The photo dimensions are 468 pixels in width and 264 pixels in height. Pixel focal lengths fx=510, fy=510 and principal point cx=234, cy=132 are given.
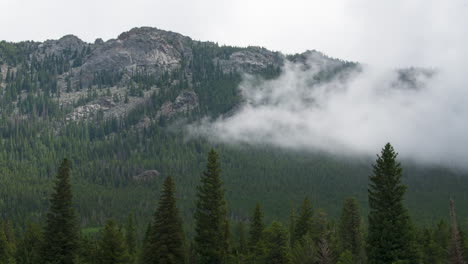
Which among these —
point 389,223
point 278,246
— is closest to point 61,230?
point 278,246

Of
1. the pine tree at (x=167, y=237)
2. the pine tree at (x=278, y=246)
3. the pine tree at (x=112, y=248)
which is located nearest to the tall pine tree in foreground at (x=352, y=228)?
the pine tree at (x=278, y=246)

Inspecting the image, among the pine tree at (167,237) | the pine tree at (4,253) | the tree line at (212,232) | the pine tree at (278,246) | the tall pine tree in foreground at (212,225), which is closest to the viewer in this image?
the tree line at (212,232)

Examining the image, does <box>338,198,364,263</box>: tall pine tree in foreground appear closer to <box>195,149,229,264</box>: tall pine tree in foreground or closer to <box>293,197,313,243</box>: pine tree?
<box>293,197,313,243</box>: pine tree

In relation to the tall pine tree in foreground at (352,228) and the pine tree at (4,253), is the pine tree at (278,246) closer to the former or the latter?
the tall pine tree in foreground at (352,228)

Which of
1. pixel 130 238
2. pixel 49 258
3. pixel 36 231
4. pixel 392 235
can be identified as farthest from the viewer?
pixel 130 238

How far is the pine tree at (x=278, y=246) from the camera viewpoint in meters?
64.6

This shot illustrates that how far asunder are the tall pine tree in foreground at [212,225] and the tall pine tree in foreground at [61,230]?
14.2 metres

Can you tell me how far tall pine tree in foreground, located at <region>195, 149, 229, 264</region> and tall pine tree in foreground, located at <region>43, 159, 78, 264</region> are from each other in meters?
14.2

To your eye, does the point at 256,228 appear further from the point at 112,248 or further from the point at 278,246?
the point at 112,248

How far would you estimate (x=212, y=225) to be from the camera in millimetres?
58000

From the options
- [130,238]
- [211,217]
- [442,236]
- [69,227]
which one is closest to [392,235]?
[211,217]

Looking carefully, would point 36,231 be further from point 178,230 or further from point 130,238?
point 178,230

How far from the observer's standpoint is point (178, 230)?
55375 mm

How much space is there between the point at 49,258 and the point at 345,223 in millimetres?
53325
